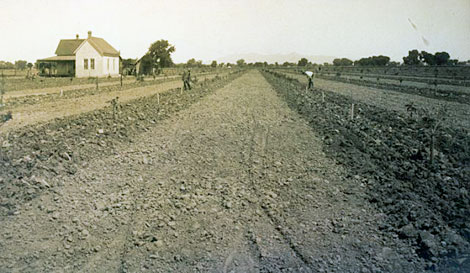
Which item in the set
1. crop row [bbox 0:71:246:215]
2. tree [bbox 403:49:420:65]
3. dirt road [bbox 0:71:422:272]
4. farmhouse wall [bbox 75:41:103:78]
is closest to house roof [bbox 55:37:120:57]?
farmhouse wall [bbox 75:41:103:78]

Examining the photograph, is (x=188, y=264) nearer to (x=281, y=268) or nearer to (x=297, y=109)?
(x=281, y=268)

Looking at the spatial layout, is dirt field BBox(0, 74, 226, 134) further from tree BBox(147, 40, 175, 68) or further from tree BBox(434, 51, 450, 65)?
tree BBox(434, 51, 450, 65)

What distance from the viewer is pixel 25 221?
16.2ft

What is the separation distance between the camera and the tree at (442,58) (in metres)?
59.5

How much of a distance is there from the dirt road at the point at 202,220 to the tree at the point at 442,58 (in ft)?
205

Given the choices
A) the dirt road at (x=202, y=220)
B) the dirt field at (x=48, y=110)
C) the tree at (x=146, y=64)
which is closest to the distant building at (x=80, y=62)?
the tree at (x=146, y=64)

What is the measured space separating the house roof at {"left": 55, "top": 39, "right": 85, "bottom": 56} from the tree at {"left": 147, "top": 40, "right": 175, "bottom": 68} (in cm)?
942

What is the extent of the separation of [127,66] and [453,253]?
46896 mm

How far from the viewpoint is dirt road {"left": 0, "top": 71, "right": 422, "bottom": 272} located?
13.5 feet

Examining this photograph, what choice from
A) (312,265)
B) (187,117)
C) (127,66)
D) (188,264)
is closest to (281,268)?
(312,265)

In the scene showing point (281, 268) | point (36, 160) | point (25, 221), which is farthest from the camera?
point (36, 160)

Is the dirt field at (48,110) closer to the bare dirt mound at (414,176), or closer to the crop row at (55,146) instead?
the crop row at (55,146)

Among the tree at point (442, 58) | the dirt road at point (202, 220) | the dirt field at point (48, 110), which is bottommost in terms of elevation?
the dirt road at point (202, 220)

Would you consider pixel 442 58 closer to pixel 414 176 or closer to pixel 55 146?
pixel 414 176
